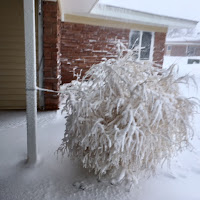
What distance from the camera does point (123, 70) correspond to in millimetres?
1952

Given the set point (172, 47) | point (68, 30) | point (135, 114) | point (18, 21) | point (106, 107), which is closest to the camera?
point (135, 114)

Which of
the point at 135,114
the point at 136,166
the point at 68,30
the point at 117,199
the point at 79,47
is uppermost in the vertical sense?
the point at 68,30

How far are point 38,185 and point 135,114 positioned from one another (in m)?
1.14

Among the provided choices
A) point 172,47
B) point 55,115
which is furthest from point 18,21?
point 172,47

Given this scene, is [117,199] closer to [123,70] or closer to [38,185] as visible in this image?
[38,185]

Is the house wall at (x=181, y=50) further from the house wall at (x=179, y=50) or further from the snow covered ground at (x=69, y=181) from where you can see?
the snow covered ground at (x=69, y=181)

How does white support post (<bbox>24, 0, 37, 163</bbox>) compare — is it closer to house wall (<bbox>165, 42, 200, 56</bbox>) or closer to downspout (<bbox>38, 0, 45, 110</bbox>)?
downspout (<bbox>38, 0, 45, 110</bbox>)

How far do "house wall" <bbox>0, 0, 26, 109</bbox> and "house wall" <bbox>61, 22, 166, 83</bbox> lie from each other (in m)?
2.79

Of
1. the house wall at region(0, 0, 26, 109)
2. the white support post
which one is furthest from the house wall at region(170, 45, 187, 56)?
the white support post

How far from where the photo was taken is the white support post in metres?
2.04

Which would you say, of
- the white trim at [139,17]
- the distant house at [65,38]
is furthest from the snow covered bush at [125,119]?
the white trim at [139,17]

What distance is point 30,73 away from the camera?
7.04 feet

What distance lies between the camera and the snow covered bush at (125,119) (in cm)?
175

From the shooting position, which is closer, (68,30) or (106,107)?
(106,107)
